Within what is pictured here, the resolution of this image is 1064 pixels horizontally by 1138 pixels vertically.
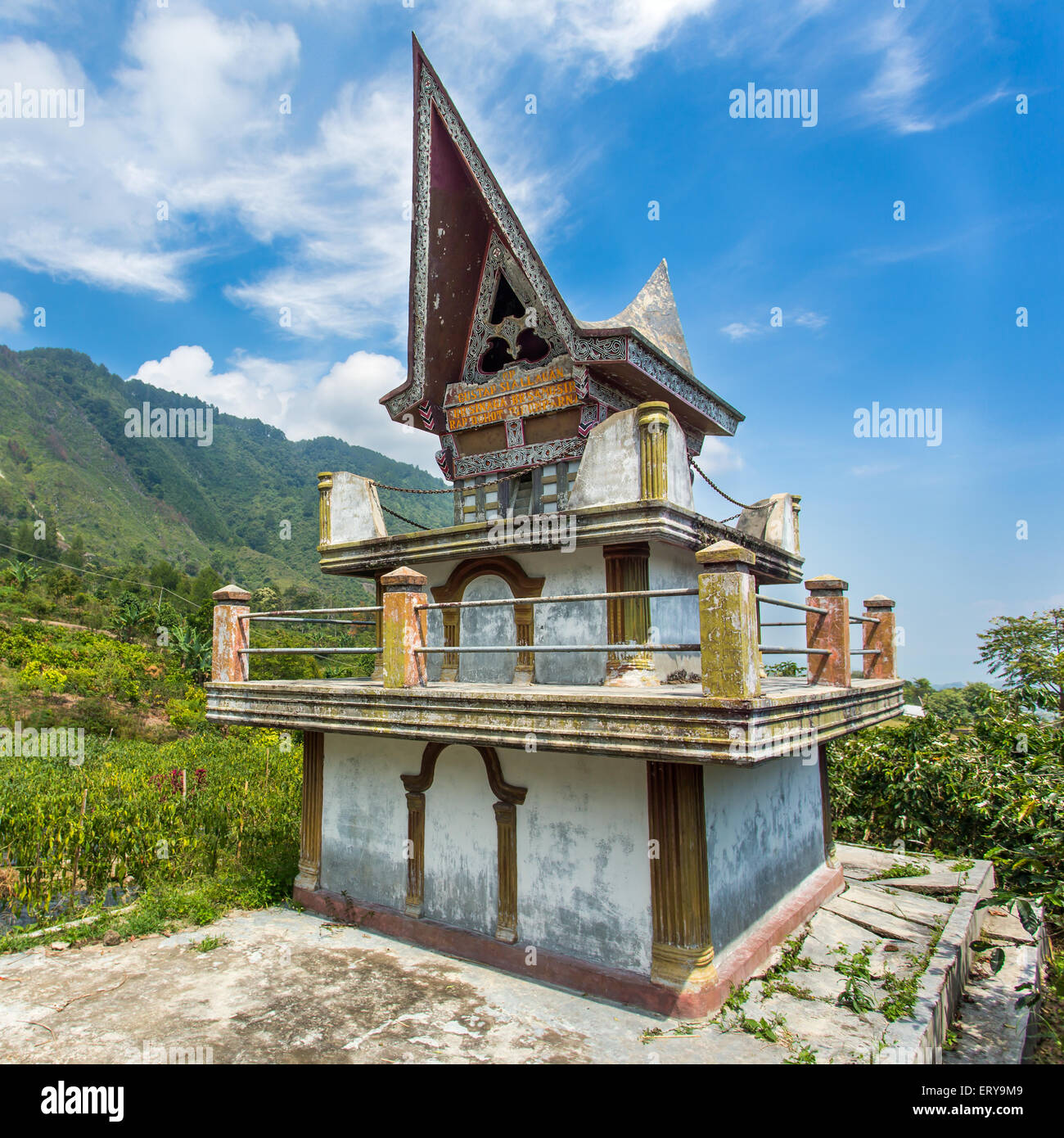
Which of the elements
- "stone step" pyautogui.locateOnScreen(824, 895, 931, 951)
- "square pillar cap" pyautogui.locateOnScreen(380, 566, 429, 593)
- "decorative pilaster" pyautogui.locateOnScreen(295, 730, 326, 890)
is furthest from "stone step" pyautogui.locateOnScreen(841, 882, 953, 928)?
"square pillar cap" pyautogui.locateOnScreen(380, 566, 429, 593)

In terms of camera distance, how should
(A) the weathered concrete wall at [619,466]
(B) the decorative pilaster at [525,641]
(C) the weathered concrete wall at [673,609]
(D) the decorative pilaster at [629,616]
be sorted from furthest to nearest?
(B) the decorative pilaster at [525,641]
(C) the weathered concrete wall at [673,609]
(A) the weathered concrete wall at [619,466]
(D) the decorative pilaster at [629,616]

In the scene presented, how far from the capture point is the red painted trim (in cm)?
761

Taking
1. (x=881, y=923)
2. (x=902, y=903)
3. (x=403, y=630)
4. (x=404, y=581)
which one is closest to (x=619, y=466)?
(x=404, y=581)

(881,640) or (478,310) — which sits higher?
(478,310)

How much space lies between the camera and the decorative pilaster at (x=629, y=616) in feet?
29.0

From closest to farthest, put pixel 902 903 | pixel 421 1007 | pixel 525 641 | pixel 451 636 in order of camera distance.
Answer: pixel 421 1007 < pixel 525 641 < pixel 451 636 < pixel 902 903

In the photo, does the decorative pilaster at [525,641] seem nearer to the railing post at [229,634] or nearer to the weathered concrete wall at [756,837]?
the weathered concrete wall at [756,837]

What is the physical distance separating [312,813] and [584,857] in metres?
4.81

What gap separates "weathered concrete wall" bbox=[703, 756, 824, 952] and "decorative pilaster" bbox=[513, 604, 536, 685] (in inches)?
112

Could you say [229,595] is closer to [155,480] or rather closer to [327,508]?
[327,508]

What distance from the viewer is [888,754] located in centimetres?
1553

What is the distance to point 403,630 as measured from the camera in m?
8.39

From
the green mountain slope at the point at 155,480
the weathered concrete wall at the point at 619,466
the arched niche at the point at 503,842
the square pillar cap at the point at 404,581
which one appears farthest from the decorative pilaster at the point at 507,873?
the green mountain slope at the point at 155,480
